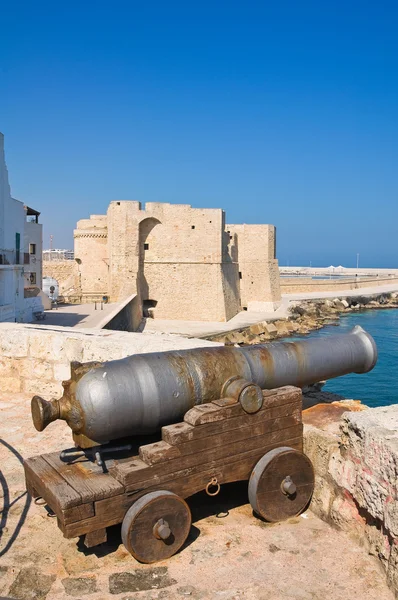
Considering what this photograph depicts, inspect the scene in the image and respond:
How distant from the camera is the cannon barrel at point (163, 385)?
2529 millimetres

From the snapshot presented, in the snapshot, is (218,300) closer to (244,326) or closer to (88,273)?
(244,326)

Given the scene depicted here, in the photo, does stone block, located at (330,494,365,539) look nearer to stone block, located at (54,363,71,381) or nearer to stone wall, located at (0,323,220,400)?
stone wall, located at (0,323,220,400)

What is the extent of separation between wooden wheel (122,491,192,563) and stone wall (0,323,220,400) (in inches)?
78.2

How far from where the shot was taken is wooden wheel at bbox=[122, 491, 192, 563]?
8.11ft

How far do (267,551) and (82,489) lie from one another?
3.32 ft

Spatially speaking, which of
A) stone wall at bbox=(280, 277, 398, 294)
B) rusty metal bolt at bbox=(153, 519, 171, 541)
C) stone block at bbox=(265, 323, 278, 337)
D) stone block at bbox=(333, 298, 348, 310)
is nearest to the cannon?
rusty metal bolt at bbox=(153, 519, 171, 541)

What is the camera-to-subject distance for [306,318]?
1202 inches

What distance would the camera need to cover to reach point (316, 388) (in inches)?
188

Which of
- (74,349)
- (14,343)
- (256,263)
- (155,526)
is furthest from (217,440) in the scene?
(256,263)

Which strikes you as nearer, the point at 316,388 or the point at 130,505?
the point at 130,505

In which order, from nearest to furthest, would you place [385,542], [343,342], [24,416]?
[385,542], [343,342], [24,416]

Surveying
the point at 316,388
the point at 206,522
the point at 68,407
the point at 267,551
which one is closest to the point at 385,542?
the point at 267,551

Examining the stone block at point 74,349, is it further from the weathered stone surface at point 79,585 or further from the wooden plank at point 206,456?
the weathered stone surface at point 79,585

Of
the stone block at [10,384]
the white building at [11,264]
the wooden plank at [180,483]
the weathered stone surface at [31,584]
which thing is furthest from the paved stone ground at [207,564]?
the white building at [11,264]
